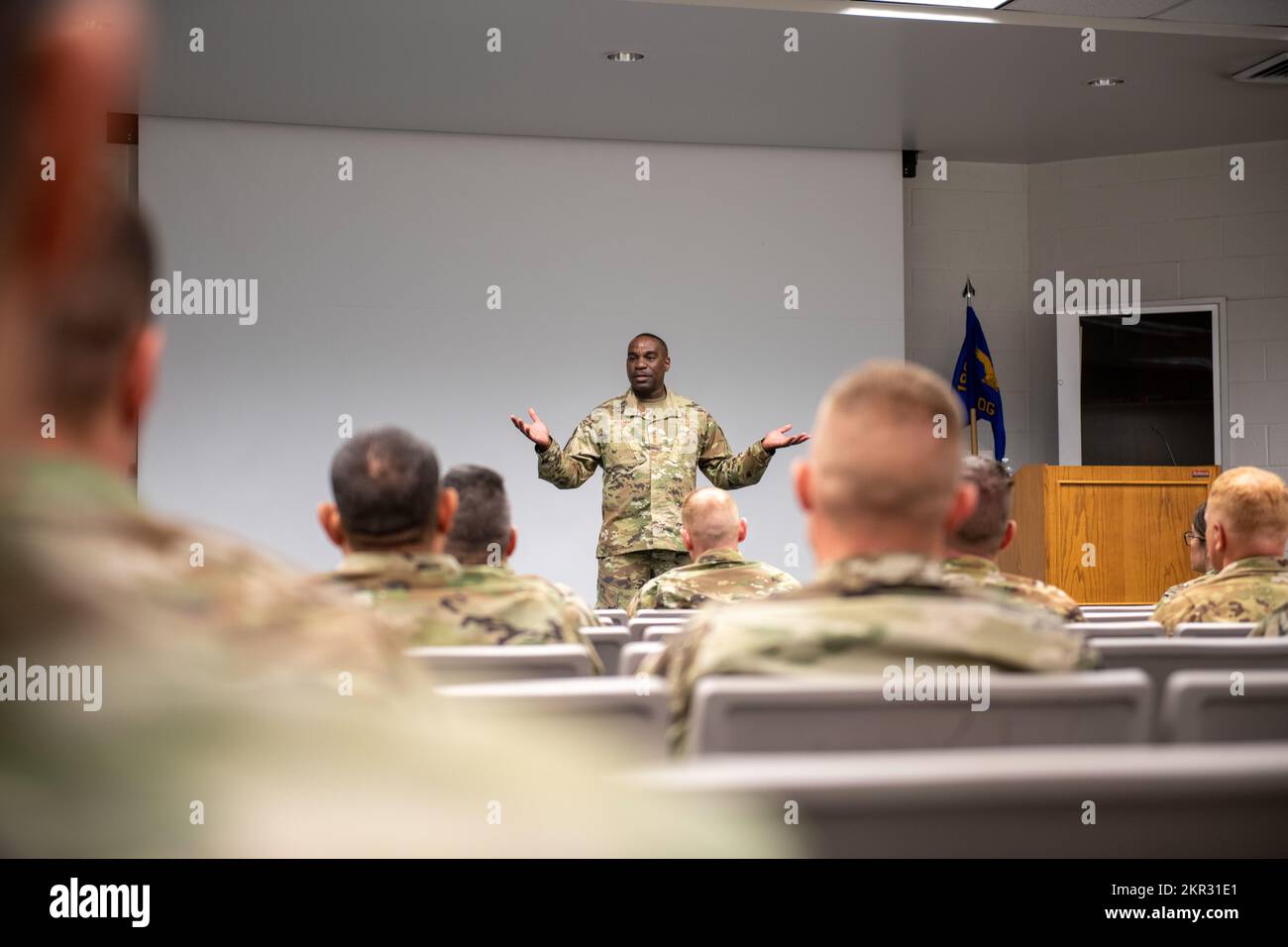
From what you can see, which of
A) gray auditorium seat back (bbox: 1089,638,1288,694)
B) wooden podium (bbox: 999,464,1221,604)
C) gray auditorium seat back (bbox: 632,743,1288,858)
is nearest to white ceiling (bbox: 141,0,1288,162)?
wooden podium (bbox: 999,464,1221,604)

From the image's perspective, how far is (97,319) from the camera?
14.4 inches

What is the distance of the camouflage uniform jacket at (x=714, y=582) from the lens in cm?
349

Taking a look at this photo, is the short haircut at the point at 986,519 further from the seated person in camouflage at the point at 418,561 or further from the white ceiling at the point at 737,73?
the white ceiling at the point at 737,73

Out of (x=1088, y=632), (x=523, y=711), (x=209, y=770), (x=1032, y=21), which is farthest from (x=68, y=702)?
(x=1032, y=21)

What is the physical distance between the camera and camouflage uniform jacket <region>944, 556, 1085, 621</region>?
2.56m

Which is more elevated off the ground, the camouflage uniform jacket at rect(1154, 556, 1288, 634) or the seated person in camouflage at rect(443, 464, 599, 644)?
the seated person in camouflage at rect(443, 464, 599, 644)

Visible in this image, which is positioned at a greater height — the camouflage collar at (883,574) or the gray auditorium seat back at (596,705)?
the camouflage collar at (883,574)

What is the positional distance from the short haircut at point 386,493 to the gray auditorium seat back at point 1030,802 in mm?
1485

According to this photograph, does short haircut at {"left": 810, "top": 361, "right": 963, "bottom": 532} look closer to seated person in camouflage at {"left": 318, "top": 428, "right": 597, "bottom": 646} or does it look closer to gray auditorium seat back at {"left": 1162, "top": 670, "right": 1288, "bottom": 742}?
gray auditorium seat back at {"left": 1162, "top": 670, "right": 1288, "bottom": 742}

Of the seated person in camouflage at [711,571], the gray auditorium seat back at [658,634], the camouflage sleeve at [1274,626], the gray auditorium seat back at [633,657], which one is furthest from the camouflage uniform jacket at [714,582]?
the gray auditorium seat back at [633,657]

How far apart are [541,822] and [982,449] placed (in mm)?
8435

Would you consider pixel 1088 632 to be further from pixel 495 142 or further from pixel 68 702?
pixel 495 142

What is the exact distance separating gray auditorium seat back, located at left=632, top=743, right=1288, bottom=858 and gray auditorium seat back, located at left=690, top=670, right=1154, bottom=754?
40 centimetres

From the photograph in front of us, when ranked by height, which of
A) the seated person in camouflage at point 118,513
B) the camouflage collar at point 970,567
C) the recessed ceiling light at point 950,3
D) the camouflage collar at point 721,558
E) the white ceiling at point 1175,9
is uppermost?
the recessed ceiling light at point 950,3
